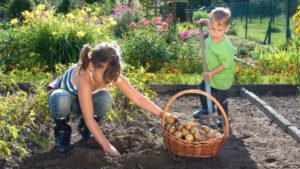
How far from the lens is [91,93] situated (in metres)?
3.72

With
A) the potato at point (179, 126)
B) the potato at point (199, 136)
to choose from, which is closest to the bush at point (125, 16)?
the potato at point (179, 126)

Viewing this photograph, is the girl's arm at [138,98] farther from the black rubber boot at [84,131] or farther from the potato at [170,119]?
the black rubber boot at [84,131]

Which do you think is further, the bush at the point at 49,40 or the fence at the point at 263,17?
the fence at the point at 263,17

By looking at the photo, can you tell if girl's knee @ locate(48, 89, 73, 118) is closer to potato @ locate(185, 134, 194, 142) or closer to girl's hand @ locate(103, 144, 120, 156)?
girl's hand @ locate(103, 144, 120, 156)

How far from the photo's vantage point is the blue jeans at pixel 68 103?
12.9 ft

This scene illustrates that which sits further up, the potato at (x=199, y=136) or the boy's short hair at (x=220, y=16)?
the boy's short hair at (x=220, y=16)

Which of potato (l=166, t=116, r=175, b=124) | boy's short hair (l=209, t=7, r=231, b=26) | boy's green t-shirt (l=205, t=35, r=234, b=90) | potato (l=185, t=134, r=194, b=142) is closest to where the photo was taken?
potato (l=185, t=134, r=194, b=142)

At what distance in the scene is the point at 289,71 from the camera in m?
7.91

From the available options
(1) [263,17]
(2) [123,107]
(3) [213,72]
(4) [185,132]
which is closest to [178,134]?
(4) [185,132]

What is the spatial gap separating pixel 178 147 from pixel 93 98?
82 cm

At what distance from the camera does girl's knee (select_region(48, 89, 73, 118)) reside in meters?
3.94

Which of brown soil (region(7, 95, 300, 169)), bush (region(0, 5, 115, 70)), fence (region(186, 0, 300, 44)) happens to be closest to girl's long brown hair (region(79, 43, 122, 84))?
brown soil (region(7, 95, 300, 169))

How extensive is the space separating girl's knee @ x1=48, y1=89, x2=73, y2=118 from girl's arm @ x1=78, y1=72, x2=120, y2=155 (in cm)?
29

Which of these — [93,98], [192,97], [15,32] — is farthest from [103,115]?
[15,32]
